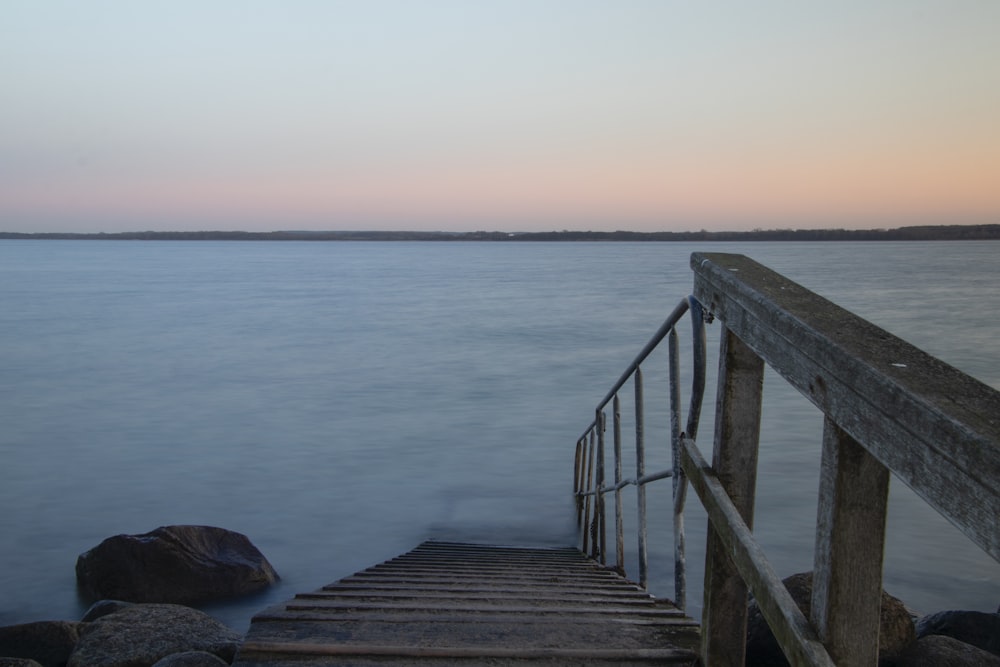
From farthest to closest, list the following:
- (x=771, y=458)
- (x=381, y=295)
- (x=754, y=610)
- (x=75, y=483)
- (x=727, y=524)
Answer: (x=381, y=295), (x=771, y=458), (x=75, y=483), (x=754, y=610), (x=727, y=524)

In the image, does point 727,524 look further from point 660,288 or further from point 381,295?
point 660,288

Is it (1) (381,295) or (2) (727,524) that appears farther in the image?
(1) (381,295)

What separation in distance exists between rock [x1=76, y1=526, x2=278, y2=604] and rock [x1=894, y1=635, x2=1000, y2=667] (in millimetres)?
4524

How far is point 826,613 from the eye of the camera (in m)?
1.25

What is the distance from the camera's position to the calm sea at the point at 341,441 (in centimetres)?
784

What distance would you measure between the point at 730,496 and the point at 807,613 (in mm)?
2698

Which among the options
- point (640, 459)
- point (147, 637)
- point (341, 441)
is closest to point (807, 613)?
point (640, 459)

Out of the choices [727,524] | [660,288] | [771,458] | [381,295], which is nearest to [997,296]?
[660,288]

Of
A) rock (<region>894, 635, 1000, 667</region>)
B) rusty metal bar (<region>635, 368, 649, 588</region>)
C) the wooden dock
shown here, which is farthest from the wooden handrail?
rock (<region>894, 635, 1000, 667</region>)

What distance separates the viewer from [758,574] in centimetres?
150

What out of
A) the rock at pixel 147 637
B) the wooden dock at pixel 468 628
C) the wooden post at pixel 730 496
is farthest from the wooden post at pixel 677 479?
the rock at pixel 147 637

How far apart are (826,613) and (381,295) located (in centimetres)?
Answer: 4125

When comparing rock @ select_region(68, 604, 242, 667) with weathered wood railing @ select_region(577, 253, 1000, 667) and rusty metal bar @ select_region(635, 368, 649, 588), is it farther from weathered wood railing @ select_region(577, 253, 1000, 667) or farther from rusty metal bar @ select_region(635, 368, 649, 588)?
weathered wood railing @ select_region(577, 253, 1000, 667)

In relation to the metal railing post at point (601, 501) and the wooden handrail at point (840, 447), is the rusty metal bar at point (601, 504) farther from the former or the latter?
the wooden handrail at point (840, 447)
